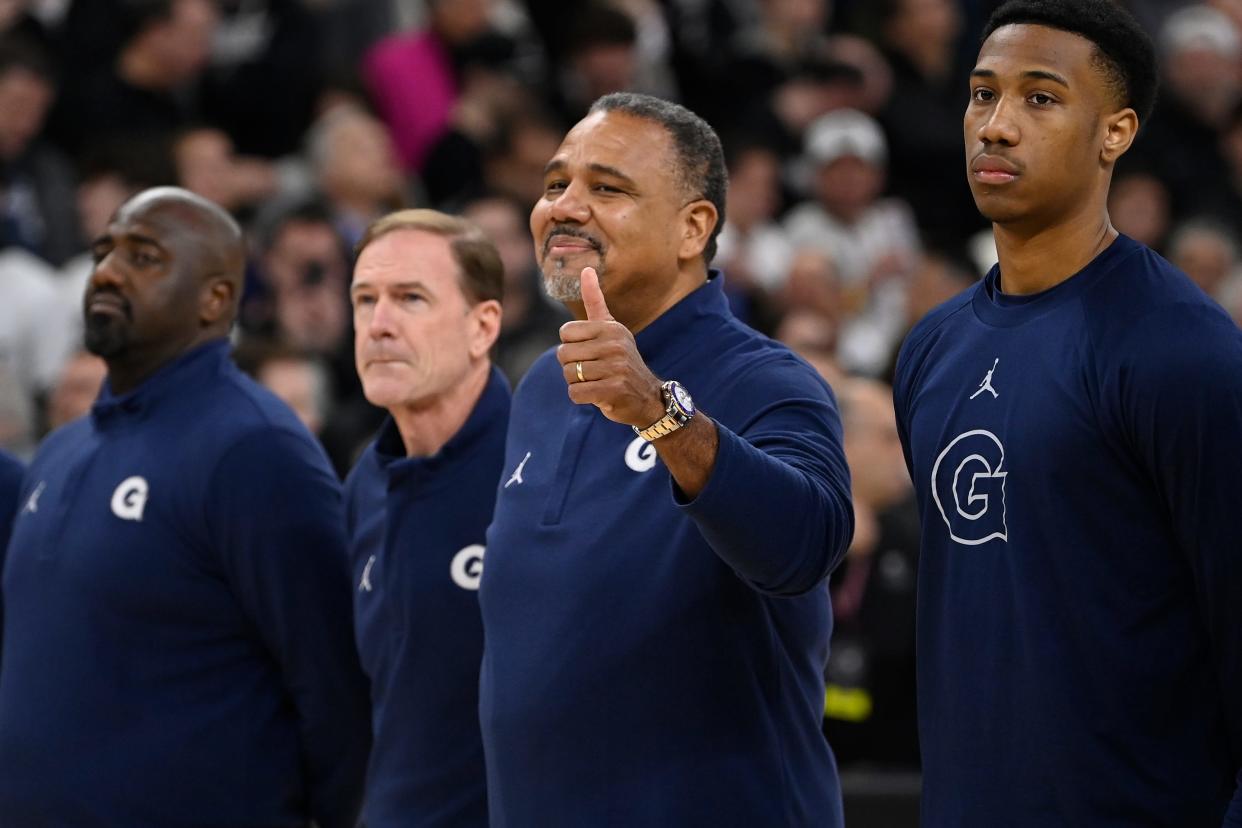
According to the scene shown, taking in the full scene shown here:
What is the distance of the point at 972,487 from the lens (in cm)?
307

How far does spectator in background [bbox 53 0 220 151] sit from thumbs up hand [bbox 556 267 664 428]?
6.02m

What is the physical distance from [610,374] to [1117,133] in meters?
0.89

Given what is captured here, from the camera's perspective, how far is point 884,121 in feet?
35.9

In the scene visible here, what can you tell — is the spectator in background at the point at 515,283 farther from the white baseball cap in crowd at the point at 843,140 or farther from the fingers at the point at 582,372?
the fingers at the point at 582,372

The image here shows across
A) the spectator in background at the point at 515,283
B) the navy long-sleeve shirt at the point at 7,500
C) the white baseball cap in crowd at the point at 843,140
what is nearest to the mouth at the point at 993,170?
the navy long-sleeve shirt at the point at 7,500

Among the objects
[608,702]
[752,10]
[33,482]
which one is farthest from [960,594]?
[752,10]

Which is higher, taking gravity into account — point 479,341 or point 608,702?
point 479,341

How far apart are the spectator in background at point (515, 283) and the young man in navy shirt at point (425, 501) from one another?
3075 mm

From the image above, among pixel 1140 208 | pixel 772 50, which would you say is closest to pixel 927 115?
pixel 772 50

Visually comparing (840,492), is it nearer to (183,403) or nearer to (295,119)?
(183,403)

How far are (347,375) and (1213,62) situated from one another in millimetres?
5744

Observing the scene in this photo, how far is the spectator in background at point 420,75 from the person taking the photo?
9734mm

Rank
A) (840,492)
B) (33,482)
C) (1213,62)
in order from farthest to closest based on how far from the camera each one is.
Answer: (1213,62) < (33,482) < (840,492)

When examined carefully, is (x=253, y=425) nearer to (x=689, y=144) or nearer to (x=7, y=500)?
(x=7, y=500)
